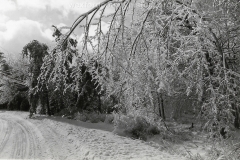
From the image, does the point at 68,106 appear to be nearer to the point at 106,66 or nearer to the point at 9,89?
the point at 9,89

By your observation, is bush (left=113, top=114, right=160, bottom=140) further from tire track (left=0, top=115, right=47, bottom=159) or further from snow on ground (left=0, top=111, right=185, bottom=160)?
tire track (left=0, top=115, right=47, bottom=159)

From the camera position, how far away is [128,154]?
7074 mm

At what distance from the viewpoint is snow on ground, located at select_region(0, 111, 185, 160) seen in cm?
708

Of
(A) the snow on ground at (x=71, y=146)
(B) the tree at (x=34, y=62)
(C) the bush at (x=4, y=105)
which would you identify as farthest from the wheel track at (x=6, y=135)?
(C) the bush at (x=4, y=105)

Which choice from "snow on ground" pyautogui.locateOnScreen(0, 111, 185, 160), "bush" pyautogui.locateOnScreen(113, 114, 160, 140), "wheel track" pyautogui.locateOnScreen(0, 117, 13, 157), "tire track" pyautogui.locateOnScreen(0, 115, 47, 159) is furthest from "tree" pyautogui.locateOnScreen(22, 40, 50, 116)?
"bush" pyautogui.locateOnScreen(113, 114, 160, 140)

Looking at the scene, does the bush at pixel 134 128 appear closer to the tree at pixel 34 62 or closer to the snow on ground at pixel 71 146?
the snow on ground at pixel 71 146

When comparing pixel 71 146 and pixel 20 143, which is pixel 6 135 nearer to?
pixel 20 143

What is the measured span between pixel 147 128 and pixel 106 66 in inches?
325

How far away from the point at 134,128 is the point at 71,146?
12.1 feet

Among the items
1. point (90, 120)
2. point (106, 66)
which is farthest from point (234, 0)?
point (90, 120)

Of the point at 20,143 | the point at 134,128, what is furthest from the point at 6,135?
the point at 134,128

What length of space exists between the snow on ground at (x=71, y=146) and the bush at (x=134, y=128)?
983mm

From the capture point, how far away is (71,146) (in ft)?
27.0

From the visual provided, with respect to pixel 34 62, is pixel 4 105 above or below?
below
